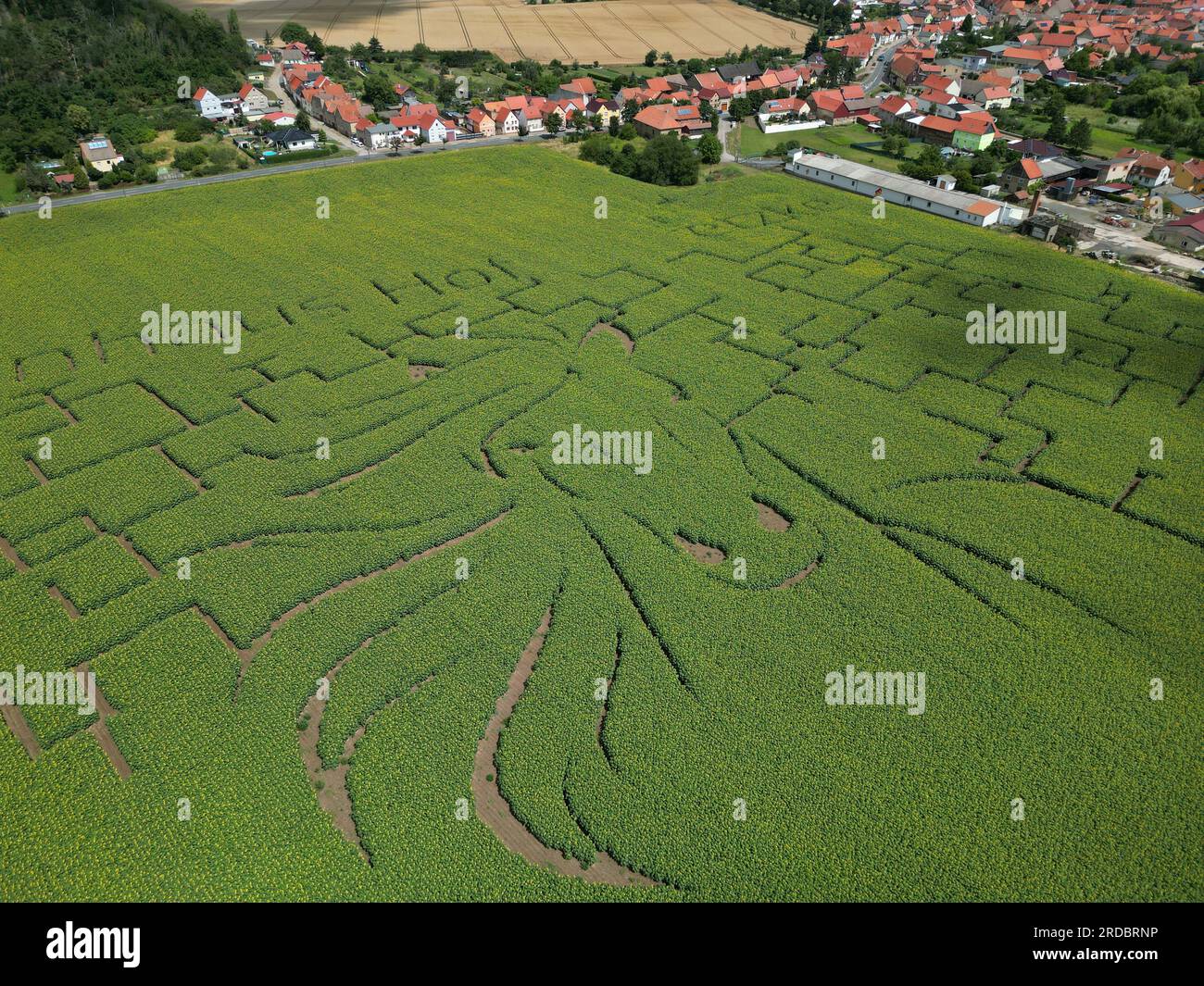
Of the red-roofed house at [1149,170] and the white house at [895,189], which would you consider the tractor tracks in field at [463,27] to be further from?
the red-roofed house at [1149,170]

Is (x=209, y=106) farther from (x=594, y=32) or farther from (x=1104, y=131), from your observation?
(x=1104, y=131)

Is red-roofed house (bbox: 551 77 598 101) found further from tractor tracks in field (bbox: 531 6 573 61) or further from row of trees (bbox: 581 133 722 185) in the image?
tractor tracks in field (bbox: 531 6 573 61)

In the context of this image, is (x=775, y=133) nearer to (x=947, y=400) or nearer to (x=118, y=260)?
(x=947, y=400)

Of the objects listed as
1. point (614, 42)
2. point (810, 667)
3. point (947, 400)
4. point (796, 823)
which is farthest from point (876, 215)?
point (614, 42)

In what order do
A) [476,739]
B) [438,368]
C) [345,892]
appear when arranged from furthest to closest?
[438,368]
[476,739]
[345,892]

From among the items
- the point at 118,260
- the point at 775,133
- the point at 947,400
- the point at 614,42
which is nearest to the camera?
the point at 947,400
